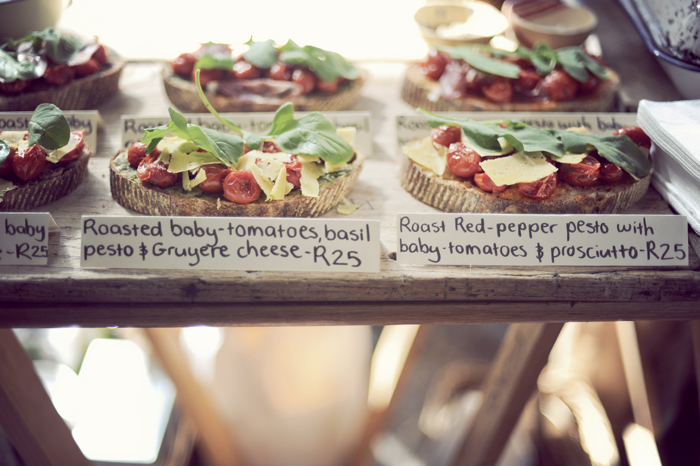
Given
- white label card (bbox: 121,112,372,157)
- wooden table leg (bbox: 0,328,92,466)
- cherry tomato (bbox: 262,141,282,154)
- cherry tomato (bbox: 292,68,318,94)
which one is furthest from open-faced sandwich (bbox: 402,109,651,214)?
wooden table leg (bbox: 0,328,92,466)

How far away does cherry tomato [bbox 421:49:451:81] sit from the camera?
1721 mm

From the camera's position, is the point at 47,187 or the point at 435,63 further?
the point at 435,63

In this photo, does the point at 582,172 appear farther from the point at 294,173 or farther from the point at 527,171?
the point at 294,173

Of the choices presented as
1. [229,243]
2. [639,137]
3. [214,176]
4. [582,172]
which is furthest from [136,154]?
[639,137]

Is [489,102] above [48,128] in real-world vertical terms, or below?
below

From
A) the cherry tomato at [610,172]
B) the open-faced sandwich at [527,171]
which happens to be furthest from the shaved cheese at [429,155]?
the cherry tomato at [610,172]

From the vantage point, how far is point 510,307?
1.01 m

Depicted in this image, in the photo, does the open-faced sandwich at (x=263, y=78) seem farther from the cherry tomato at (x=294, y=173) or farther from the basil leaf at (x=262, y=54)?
the cherry tomato at (x=294, y=173)

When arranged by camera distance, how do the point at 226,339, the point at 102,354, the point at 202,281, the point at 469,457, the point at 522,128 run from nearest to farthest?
1. the point at 202,281
2. the point at 522,128
3. the point at 469,457
4. the point at 226,339
5. the point at 102,354

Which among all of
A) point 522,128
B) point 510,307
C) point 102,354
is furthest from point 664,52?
point 102,354

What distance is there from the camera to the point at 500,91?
1.56 m

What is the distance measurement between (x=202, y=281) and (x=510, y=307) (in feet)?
2.15

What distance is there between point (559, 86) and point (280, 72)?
0.95m

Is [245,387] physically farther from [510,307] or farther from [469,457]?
[510,307]
